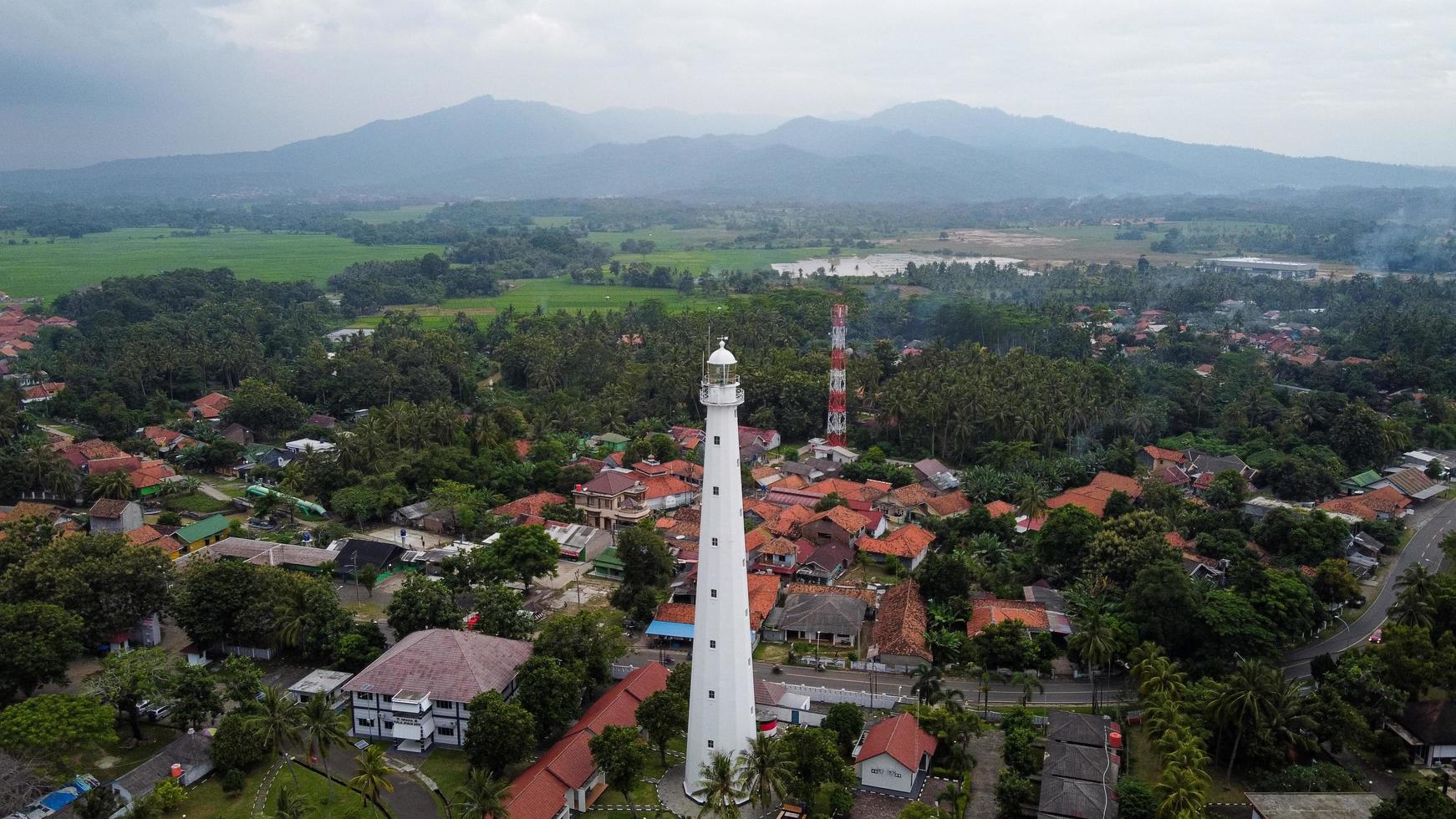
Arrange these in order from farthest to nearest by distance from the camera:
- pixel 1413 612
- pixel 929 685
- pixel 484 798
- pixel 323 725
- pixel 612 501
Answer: pixel 612 501, pixel 1413 612, pixel 929 685, pixel 323 725, pixel 484 798

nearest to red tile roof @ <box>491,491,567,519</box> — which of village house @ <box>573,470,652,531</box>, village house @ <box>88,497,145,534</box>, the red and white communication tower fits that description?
village house @ <box>573,470,652,531</box>

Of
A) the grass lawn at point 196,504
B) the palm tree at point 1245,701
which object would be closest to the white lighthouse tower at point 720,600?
the palm tree at point 1245,701

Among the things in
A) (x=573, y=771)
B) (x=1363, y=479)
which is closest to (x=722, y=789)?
(x=573, y=771)

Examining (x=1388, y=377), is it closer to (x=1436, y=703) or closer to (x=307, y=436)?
(x=1436, y=703)

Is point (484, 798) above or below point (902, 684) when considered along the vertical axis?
above

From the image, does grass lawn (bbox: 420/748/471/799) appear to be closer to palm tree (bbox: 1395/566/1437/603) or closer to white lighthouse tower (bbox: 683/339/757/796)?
white lighthouse tower (bbox: 683/339/757/796)

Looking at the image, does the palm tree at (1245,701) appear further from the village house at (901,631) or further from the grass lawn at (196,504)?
the grass lawn at (196,504)

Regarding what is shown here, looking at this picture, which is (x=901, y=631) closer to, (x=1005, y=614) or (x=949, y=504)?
(x=1005, y=614)
